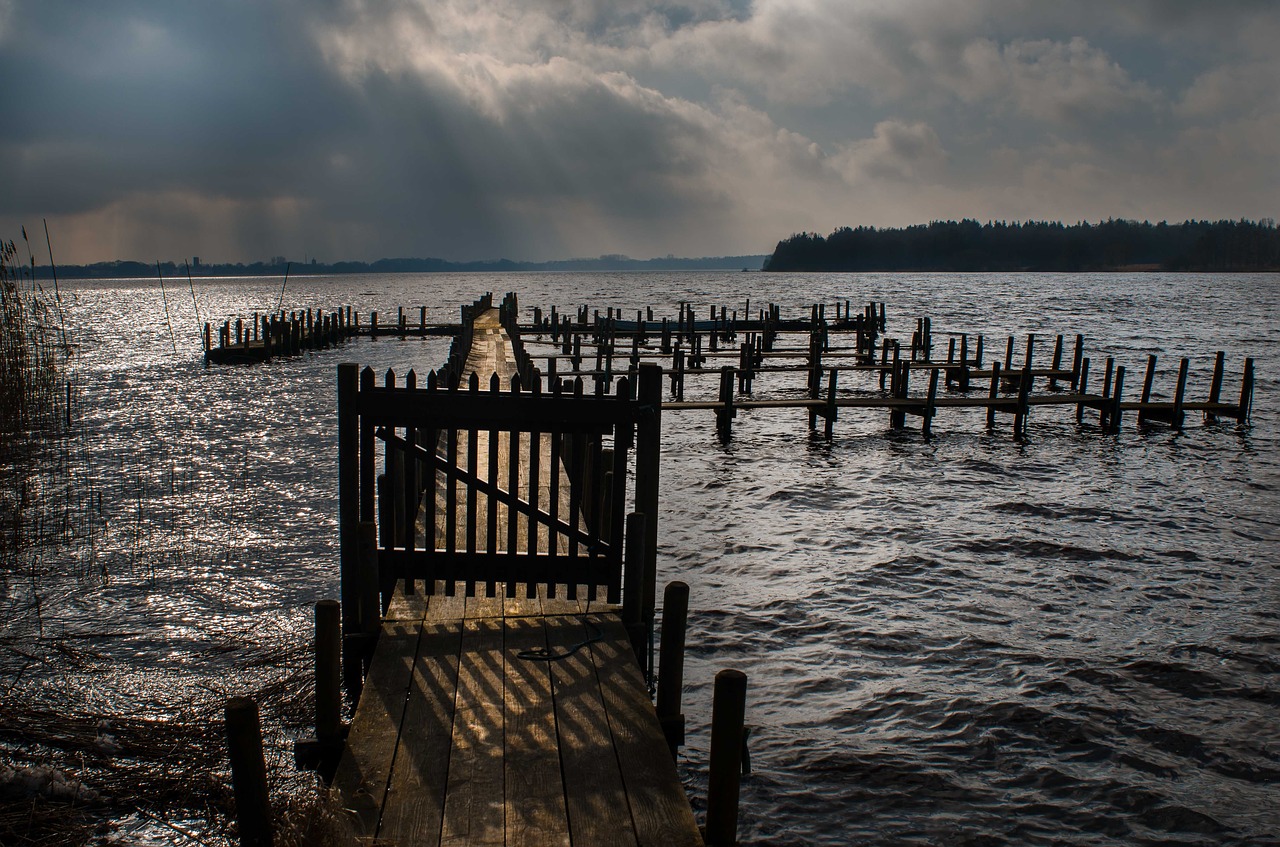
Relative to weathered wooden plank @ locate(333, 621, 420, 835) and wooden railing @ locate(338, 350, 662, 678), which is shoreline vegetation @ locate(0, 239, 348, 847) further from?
wooden railing @ locate(338, 350, 662, 678)

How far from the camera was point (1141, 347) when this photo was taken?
2362 inches

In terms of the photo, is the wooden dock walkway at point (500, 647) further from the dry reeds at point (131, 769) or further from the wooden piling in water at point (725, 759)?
the dry reeds at point (131, 769)

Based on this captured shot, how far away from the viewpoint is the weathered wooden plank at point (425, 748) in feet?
14.2

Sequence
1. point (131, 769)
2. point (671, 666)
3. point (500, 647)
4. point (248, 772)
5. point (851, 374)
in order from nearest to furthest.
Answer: point (248, 772) → point (671, 666) → point (500, 647) → point (131, 769) → point (851, 374)

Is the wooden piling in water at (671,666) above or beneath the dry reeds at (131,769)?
above

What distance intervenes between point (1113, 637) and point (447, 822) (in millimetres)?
9757

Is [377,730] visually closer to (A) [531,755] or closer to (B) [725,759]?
(A) [531,755]

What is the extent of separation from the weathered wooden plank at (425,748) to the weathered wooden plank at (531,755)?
0.34 metres

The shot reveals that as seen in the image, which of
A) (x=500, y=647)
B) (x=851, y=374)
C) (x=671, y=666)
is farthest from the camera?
(x=851, y=374)

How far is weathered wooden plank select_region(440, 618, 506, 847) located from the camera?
171 inches

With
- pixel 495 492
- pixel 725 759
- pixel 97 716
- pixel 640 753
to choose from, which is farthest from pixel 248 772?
pixel 97 716

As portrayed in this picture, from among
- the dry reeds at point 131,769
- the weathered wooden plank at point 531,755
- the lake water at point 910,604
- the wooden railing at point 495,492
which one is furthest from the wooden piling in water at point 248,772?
the lake water at point 910,604

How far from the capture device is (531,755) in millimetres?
4969

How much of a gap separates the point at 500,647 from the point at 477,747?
1.32 meters
